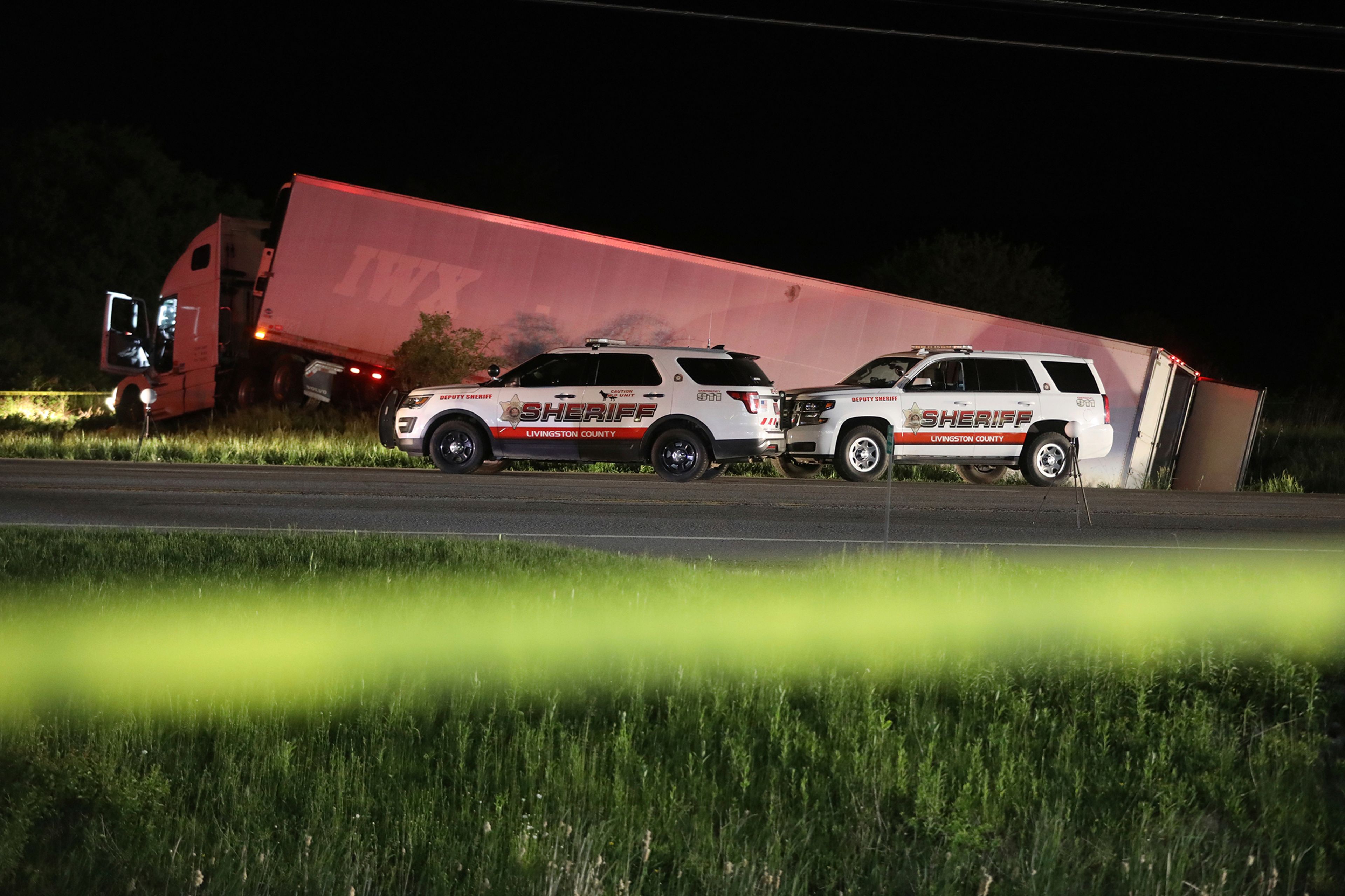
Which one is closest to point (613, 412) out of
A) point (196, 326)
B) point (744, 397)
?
point (744, 397)

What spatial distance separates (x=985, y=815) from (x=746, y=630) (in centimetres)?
272

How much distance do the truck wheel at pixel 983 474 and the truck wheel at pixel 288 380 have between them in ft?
43.4

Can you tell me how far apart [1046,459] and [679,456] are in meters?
5.79

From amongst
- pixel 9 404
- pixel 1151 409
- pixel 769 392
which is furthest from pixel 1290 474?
pixel 9 404

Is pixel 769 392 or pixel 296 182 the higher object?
pixel 296 182

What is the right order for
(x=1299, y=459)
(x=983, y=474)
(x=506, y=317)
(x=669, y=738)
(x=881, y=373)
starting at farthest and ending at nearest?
(x=1299, y=459) → (x=506, y=317) → (x=983, y=474) → (x=881, y=373) → (x=669, y=738)

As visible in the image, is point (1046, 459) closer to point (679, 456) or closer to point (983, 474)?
point (983, 474)

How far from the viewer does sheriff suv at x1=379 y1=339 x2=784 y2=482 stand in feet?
60.2

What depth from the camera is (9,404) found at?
113 ft

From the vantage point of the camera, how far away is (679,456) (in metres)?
18.8

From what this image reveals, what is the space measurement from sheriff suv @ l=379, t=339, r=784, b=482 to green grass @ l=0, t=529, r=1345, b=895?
8.99 m

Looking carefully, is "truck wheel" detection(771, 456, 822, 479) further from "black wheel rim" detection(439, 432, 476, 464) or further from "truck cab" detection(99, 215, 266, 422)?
"truck cab" detection(99, 215, 266, 422)

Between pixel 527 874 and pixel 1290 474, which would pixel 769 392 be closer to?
pixel 1290 474

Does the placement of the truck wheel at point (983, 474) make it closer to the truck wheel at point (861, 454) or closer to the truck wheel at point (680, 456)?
the truck wheel at point (861, 454)
